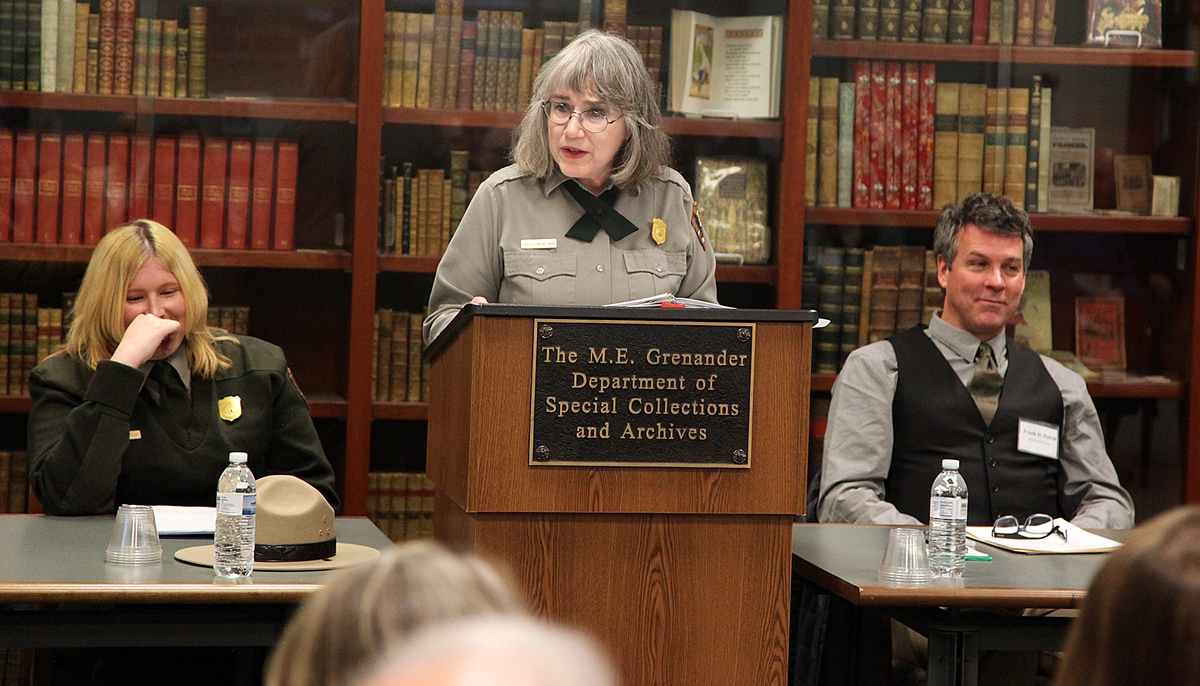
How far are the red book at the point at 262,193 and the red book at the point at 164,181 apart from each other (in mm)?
219

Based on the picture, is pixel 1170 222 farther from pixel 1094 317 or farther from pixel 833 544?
pixel 833 544

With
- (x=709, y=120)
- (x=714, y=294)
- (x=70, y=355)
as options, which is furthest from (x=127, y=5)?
(x=714, y=294)

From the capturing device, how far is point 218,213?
3.77 m

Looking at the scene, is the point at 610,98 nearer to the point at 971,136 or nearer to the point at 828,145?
the point at 828,145

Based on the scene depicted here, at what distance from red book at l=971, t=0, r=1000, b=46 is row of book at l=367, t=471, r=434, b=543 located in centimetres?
211

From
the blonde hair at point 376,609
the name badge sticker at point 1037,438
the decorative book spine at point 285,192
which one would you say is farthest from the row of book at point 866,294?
the blonde hair at point 376,609

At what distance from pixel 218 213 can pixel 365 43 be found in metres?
0.63

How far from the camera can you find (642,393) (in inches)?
83.5

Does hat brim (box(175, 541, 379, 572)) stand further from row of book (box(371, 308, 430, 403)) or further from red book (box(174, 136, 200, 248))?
red book (box(174, 136, 200, 248))

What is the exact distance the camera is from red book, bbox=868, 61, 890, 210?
157 inches

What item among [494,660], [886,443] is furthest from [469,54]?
[494,660]

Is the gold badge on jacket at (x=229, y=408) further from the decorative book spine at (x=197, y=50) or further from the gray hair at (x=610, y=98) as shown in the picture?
the decorative book spine at (x=197, y=50)

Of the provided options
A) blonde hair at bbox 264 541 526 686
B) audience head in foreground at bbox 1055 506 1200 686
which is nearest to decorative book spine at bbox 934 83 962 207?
audience head in foreground at bbox 1055 506 1200 686

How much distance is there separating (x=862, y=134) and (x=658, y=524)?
2196 mm
